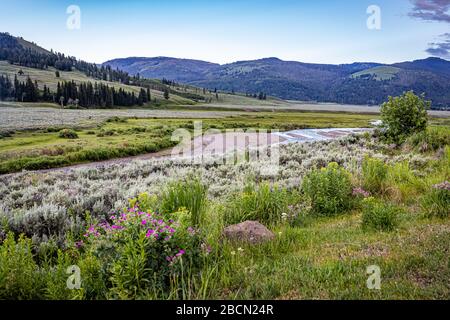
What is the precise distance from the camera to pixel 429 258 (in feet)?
17.5

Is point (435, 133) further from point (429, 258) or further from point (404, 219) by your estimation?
point (429, 258)

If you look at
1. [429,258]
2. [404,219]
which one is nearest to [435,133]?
[404,219]

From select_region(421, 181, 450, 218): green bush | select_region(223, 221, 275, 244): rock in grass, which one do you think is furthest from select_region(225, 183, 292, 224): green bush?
select_region(421, 181, 450, 218): green bush

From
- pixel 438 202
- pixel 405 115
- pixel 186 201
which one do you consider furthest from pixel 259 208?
pixel 405 115

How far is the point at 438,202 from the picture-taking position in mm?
8148

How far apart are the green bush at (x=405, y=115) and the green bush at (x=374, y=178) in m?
15.1

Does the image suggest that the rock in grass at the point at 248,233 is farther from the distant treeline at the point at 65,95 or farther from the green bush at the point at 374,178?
the distant treeline at the point at 65,95

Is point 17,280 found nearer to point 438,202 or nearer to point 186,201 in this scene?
point 186,201

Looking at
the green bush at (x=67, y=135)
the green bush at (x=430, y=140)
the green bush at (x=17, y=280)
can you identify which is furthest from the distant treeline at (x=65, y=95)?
the green bush at (x=17, y=280)

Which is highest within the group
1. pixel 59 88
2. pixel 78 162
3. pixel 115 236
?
pixel 59 88

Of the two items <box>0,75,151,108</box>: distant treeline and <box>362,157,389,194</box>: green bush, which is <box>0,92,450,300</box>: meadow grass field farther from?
<box>0,75,151,108</box>: distant treeline

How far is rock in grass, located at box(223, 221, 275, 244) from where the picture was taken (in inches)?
260
